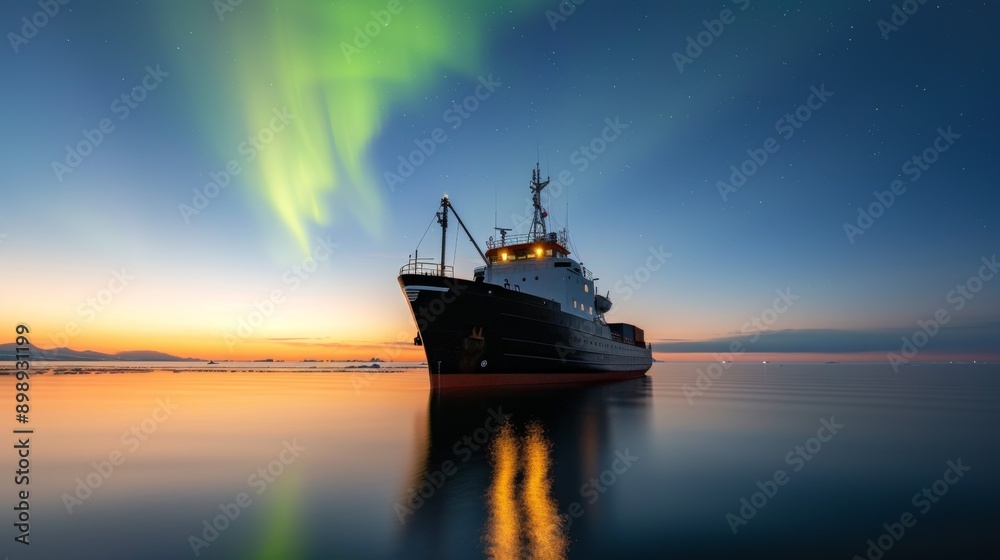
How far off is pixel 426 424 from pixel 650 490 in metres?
10.2

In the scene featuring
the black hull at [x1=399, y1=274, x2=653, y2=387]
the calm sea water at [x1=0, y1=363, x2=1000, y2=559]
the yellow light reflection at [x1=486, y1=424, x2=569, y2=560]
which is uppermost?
the black hull at [x1=399, y1=274, x2=653, y2=387]

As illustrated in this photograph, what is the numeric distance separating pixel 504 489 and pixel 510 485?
304mm

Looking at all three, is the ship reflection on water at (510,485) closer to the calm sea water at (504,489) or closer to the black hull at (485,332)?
the calm sea water at (504,489)

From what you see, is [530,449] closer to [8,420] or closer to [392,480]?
[392,480]

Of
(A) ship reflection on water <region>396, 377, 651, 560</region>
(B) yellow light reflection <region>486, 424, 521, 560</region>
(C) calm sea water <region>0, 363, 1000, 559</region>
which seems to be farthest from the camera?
(C) calm sea water <region>0, 363, 1000, 559</region>

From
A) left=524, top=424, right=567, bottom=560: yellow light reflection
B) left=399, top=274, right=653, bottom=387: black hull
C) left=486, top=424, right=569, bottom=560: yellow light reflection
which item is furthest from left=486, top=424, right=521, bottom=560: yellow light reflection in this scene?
left=399, top=274, right=653, bottom=387: black hull

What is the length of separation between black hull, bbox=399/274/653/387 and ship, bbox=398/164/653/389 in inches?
2.3

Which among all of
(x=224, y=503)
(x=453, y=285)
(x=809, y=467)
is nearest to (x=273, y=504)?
(x=224, y=503)

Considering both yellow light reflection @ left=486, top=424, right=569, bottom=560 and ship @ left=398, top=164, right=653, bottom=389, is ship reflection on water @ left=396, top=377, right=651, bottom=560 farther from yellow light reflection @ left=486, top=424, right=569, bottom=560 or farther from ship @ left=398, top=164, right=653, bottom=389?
ship @ left=398, top=164, right=653, bottom=389

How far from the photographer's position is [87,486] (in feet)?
30.9

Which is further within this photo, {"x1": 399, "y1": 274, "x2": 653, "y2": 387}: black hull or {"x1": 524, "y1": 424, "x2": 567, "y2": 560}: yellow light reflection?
{"x1": 399, "y1": 274, "x2": 653, "y2": 387}: black hull

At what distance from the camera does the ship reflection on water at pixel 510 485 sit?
6137 millimetres

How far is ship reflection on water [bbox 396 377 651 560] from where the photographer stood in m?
6.14

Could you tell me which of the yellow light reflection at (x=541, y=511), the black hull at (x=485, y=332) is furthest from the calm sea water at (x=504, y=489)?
the black hull at (x=485, y=332)
